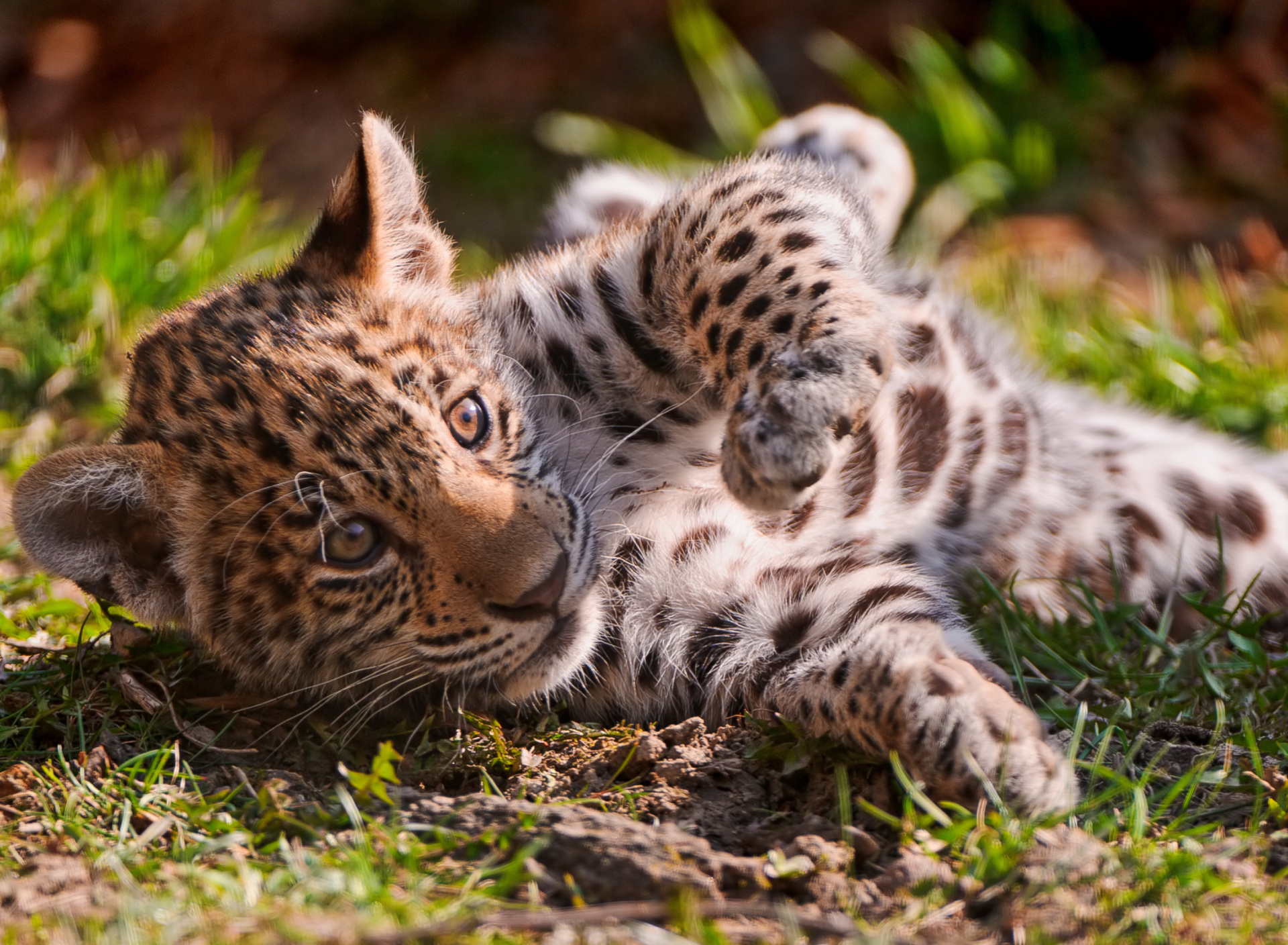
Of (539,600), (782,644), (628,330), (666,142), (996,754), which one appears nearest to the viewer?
(996,754)

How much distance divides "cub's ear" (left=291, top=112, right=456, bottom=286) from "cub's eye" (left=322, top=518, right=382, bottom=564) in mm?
835

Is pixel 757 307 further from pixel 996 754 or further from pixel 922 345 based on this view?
pixel 996 754

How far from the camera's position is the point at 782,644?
3.62m

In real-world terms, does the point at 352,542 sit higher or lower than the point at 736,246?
lower

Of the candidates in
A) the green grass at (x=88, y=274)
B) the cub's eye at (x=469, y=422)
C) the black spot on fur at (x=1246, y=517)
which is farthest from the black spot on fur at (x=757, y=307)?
the green grass at (x=88, y=274)

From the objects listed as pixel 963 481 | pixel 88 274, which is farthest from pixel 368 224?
pixel 88 274

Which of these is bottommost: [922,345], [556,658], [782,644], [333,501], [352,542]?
[782,644]

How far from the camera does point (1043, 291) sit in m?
6.81

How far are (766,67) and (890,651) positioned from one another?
8225 mm

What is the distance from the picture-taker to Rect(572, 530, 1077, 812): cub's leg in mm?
3098

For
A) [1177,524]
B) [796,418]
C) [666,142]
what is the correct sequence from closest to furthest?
[796,418], [1177,524], [666,142]

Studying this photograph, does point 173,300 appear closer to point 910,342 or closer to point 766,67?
point 910,342

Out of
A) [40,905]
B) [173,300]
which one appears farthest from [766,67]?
[40,905]

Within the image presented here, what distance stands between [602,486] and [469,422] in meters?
0.55
